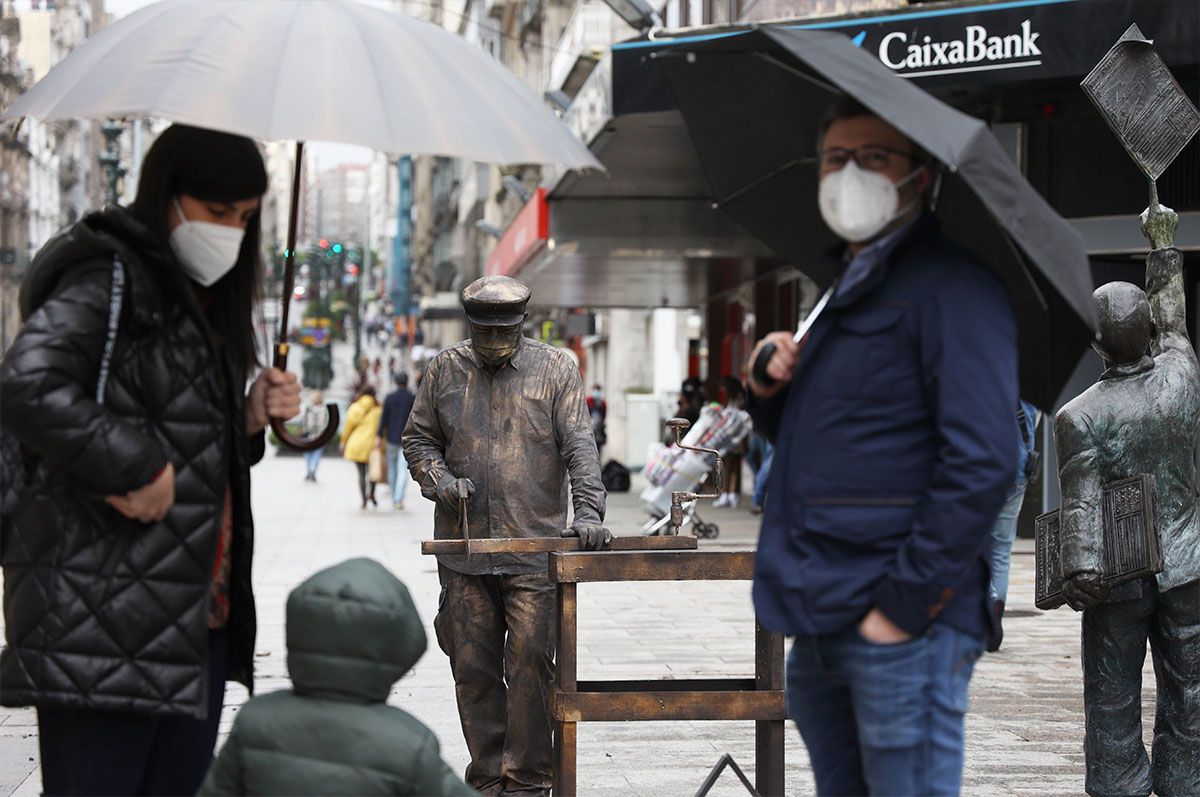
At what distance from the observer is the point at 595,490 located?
6395mm

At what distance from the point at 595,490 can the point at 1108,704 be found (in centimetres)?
185

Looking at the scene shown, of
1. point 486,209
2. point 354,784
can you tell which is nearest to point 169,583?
point 354,784

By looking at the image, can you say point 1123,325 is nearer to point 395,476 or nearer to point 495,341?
point 495,341

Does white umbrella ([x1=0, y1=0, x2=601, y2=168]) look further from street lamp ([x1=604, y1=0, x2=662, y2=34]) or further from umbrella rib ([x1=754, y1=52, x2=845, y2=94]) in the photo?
street lamp ([x1=604, y1=0, x2=662, y2=34])

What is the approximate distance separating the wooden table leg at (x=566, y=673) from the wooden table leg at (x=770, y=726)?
586 mm

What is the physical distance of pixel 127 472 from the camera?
3.52 metres

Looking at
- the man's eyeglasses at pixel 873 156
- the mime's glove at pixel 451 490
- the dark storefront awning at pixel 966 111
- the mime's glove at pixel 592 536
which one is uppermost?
the dark storefront awning at pixel 966 111

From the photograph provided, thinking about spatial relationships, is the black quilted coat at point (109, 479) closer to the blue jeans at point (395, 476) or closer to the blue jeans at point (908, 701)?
the blue jeans at point (908, 701)

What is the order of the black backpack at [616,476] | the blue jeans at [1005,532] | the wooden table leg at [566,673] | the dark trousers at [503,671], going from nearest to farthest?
the wooden table leg at [566,673] → the dark trousers at [503,671] → the blue jeans at [1005,532] → the black backpack at [616,476]

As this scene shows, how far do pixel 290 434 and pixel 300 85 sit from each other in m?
0.82

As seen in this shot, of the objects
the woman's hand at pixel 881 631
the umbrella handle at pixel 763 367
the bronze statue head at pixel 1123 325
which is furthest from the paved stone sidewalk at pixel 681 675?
the woman's hand at pixel 881 631

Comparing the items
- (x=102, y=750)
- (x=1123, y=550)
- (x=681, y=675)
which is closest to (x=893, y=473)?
(x=102, y=750)

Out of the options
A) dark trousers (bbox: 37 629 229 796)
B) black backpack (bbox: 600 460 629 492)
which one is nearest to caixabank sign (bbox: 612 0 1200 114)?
dark trousers (bbox: 37 629 229 796)

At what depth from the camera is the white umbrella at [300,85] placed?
3.80m
